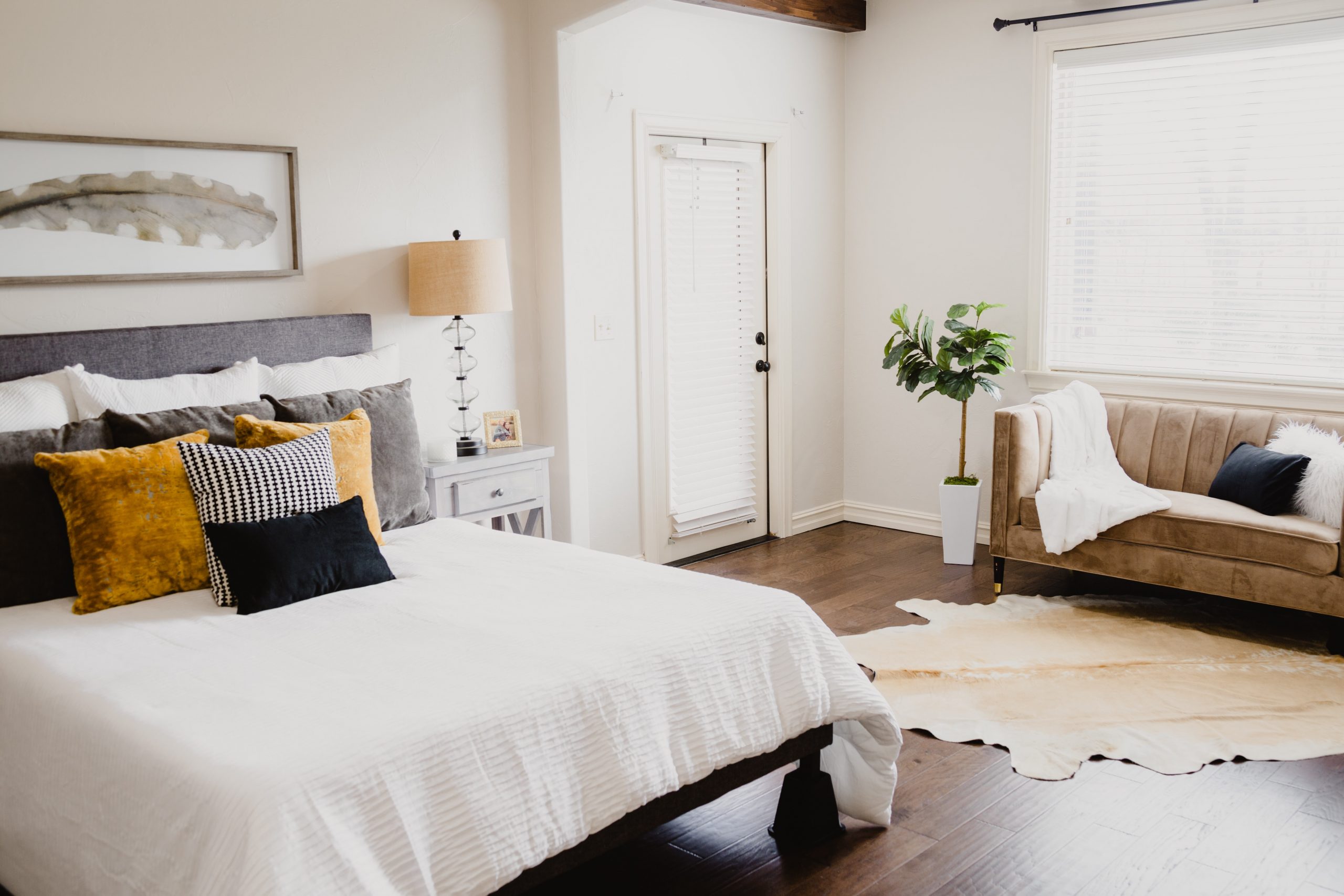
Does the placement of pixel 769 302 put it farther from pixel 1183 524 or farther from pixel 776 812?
pixel 776 812

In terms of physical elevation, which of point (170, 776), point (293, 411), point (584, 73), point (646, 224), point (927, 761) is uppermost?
point (584, 73)

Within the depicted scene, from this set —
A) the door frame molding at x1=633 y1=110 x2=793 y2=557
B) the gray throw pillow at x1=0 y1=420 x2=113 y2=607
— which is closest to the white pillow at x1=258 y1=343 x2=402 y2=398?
the gray throw pillow at x1=0 y1=420 x2=113 y2=607

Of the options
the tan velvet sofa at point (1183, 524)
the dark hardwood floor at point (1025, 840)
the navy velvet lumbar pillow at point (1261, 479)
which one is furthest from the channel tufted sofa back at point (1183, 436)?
the dark hardwood floor at point (1025, 840)

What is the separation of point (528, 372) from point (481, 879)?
2.95 m

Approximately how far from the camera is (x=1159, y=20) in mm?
4848

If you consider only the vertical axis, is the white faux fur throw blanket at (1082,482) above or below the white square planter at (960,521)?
above

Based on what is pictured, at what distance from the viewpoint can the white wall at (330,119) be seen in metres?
3.33

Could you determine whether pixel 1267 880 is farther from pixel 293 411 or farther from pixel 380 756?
pixel 293 411

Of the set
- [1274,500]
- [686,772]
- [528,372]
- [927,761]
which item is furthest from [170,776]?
[1274,500]

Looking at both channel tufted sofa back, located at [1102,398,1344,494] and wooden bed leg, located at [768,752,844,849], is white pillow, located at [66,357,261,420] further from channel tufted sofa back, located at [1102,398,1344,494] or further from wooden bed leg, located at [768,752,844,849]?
channel tufted sofa back, located at [1102,398,1344,494]

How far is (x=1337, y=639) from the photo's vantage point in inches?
154

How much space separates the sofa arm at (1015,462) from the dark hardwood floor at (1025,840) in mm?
1596

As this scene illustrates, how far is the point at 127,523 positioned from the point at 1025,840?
7.68ft

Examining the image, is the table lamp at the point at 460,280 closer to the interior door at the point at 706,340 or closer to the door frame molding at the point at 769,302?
the door frame molding at the point at 769,302
